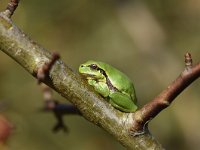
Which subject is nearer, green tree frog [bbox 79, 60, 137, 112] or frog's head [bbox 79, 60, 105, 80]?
green tree frog [bbox 79, 60, 137, 112]

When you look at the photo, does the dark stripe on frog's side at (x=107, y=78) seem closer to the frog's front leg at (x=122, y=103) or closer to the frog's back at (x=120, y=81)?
the frog's back at (x=120, y=81)

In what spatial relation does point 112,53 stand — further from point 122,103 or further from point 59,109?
point 122,103

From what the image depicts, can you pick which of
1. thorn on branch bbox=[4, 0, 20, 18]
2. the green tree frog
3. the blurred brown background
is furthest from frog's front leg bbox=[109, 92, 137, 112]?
the blurred brown background

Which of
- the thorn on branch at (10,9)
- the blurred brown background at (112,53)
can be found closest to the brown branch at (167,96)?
the thorn on branch at (10,9)

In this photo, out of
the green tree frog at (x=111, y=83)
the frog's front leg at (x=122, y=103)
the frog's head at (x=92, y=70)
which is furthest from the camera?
the frog's head at (x=92, y=70)

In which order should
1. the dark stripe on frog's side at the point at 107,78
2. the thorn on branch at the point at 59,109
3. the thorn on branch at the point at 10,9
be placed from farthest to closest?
the dark stripe on frog's side at the point at 107,78 < the thorn on branch at the point at 59,109 < the thorn on branch at the point at 10,9

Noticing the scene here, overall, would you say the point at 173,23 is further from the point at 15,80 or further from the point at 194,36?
the point at 15,80

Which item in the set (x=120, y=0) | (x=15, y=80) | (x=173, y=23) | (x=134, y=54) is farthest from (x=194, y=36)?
(x=15, y=80)

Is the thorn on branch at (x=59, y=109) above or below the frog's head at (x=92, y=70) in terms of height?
below

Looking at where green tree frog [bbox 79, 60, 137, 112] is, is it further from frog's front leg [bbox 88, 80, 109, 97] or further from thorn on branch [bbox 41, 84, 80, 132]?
thorn on branch [bbox 41, 84, 80, 132]
